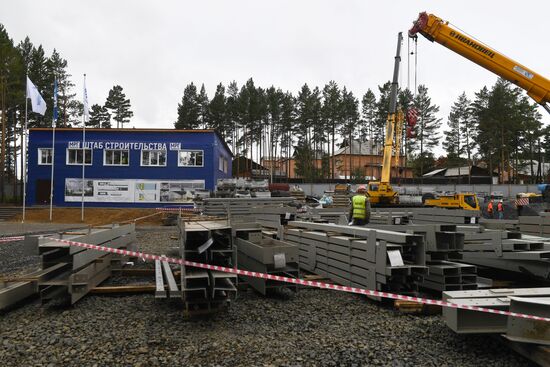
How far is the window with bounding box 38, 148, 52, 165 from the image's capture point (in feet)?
107

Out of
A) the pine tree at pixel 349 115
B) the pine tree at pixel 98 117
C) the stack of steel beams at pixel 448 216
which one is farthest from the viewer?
the pine tree at pixel 349 115

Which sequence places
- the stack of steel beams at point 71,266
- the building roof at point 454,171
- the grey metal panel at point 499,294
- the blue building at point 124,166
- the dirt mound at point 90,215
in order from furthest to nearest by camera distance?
1. the building roof at point 454,171
2. the blue building at point 124,166
3. the dirt mound at point 90,215
4. the stack of steel beams at point 71,266
5. the grey metal panel at point 499,294

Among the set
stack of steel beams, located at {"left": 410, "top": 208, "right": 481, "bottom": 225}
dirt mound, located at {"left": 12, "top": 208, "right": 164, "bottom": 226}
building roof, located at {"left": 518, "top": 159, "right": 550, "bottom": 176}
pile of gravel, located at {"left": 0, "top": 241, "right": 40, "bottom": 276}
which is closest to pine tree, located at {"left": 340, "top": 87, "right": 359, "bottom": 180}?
building roof, located at {"left": 518, "top": 159, "right": 550, "bottom": 176}

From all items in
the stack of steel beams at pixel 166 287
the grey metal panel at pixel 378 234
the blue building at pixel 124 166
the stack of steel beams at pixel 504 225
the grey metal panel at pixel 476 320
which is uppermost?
the blue building at pixel 124 166

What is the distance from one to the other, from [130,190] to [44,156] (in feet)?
27.5

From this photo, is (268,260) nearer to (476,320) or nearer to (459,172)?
(476,320)

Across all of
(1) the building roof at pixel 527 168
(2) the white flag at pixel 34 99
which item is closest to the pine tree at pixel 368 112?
(1) the building roof at pixel 527 168

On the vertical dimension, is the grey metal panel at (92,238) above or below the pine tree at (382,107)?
below

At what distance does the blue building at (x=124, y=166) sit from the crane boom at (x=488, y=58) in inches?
808

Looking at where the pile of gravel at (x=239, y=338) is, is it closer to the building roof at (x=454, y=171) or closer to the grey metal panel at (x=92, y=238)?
the grey metal panel at (x=92, y=238)

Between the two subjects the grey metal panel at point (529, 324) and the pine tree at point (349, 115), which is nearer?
the grey metal panel at point (529, 324)

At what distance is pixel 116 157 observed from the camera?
32562 mm

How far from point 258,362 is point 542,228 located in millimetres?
8760

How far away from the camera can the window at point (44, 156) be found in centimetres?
3256
